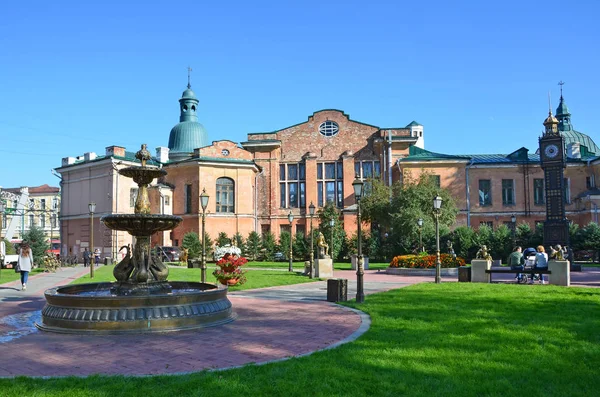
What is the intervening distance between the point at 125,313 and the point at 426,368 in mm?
5775

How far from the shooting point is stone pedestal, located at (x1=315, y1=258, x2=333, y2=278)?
82.9 feet

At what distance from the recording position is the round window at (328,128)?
5075 centimetres

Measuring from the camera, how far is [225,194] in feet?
160

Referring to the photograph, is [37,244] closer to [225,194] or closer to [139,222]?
[225,194]

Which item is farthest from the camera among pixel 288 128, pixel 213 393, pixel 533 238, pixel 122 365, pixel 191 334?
pixel 288 128

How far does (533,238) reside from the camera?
126 feet

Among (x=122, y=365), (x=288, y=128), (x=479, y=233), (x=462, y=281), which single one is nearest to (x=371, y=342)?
(x=122, y=365)

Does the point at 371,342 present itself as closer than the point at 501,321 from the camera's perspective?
Yes

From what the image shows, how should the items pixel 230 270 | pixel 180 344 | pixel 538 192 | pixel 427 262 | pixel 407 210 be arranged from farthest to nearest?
pixel 538 192
pixel 407 210
pixel 427 262
pixel 230 270
pixel 180 344

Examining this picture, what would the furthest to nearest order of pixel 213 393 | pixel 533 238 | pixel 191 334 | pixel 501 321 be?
pixel 533 238 < pixel 501 321 < pixel 191 334 < pixel 213 393

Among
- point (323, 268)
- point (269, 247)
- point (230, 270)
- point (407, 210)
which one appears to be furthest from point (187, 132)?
point (230, 270)

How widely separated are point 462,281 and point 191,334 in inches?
595

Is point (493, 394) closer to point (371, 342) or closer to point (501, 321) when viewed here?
point (371, 342)

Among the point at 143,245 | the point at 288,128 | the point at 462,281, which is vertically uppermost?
the point at 288,128
